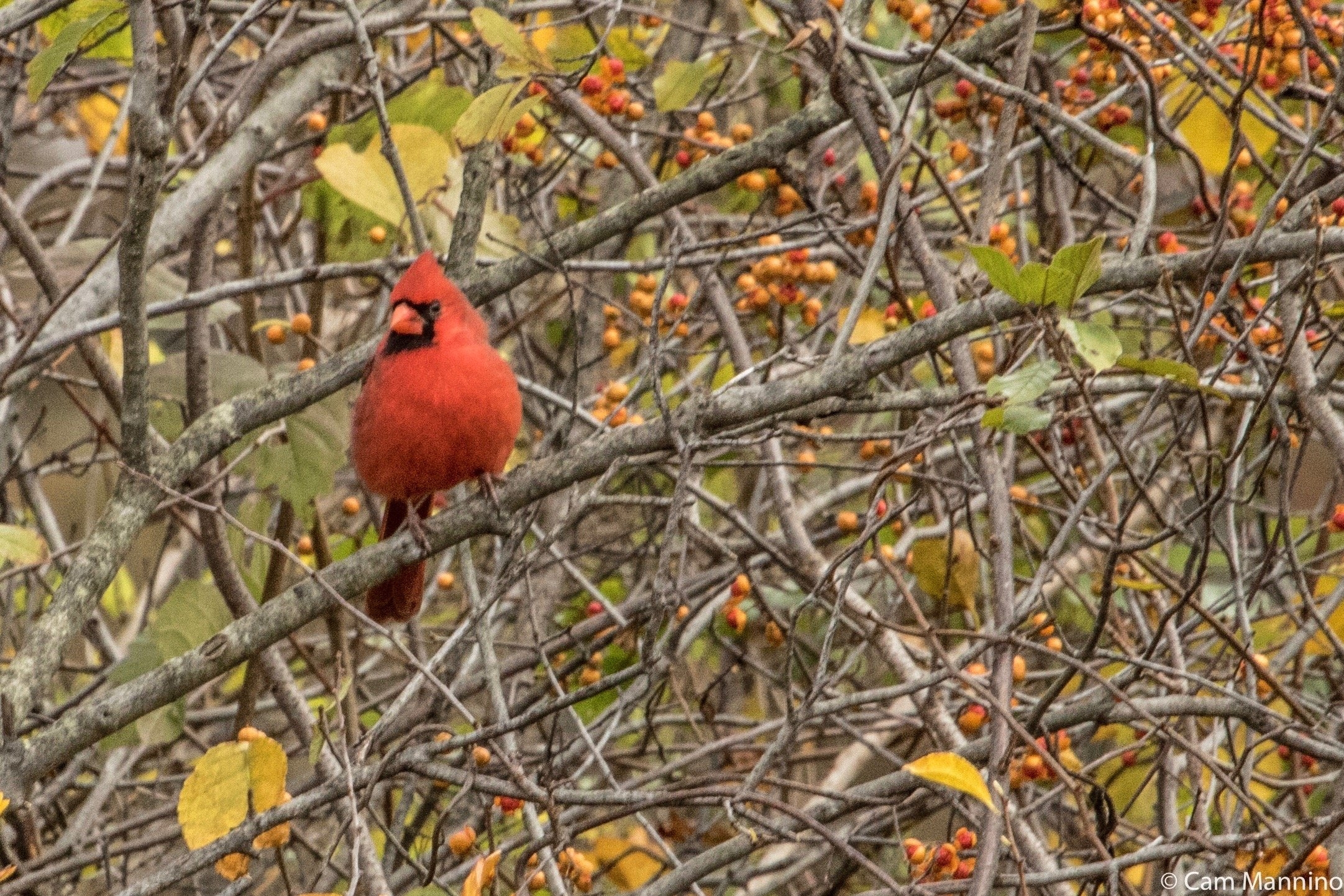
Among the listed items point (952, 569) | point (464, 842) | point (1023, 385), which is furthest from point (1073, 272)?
point (464, 842)

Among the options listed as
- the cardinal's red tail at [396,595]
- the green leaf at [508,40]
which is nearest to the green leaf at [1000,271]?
the green leaf at [508,40]

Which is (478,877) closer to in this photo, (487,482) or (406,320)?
(487,482)

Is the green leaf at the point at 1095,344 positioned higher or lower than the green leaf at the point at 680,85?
lower

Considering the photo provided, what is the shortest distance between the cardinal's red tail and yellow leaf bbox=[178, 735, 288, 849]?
1.21m

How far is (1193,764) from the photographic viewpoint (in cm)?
268

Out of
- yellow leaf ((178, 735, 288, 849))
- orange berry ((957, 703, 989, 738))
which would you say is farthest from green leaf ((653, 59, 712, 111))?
yellow leaf ((178, 735, 288, 849))

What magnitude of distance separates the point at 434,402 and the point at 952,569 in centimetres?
115

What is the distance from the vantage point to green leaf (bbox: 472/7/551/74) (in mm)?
2551

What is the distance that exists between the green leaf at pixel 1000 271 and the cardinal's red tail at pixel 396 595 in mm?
1834

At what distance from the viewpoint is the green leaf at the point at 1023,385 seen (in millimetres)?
2078

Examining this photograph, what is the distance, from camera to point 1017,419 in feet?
7.08

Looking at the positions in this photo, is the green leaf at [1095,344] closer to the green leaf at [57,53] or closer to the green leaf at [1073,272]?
the green leaf at [1073,272]

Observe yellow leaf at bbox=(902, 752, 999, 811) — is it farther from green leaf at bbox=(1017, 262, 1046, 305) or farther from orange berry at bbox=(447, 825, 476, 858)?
orange berry at bbox=(447, 825, 476, 858)

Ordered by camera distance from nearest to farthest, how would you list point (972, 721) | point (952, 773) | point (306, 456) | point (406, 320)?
point (952, 773) → point (972, 721) → point (406, 320) → point (306, 456)
